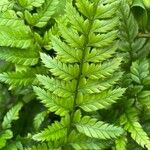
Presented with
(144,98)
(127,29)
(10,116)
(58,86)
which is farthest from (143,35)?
(10,116)

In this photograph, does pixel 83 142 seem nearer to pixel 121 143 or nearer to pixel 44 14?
pixel 121 143

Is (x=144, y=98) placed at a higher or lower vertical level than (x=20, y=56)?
lower

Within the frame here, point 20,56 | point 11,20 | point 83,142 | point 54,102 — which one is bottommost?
point 83,142

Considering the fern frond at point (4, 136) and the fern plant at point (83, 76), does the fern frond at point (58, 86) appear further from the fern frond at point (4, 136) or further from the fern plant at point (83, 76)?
the fern frond at point (4, 136)

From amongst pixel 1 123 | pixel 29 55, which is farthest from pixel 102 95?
pixel 1 123

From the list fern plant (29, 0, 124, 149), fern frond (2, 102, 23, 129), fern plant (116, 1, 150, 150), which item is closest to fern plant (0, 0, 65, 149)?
fern frond (2, 102, 23, 129)

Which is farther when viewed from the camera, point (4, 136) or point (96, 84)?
point (4, 136)
